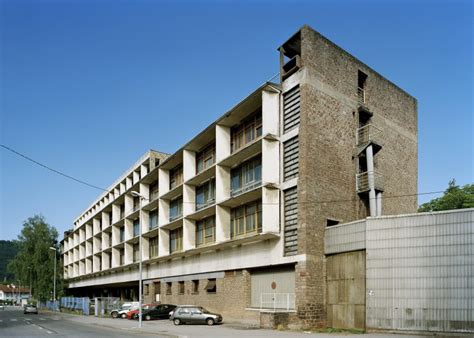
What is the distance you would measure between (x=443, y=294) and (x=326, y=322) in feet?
22.6

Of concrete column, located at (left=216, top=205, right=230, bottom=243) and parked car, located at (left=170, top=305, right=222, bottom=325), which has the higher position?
concrete column, located at (left=216, top=205, right=230, bottom=243)

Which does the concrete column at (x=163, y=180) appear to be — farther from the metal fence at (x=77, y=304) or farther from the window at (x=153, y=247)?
the metal fence at (x=77, y=304)

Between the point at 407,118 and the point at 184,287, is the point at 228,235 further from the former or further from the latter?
the point at 407,118

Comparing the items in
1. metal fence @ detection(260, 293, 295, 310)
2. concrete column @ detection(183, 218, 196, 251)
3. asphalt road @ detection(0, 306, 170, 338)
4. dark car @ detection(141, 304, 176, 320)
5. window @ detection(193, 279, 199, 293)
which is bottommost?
dark car @ detection(141, 304, 176, 320)

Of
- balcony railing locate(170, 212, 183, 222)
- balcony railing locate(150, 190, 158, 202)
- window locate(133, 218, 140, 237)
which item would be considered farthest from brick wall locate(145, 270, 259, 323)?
window locate(133, 218, 140, 237)

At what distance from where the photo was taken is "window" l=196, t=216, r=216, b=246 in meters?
38.0

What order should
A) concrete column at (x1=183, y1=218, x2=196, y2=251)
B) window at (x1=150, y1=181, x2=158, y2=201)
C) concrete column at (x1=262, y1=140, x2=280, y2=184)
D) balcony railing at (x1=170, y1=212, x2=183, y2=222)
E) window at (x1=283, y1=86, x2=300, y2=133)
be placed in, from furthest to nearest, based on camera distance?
1. window at (x1=150, y1=181, x2=158, y2=201)
2. balcony railing at (x1=170, y1=212, x2=183, y2=222)
3. concrete column at (x1=183, y1=218, x2=196, y2=251)
4. concrete column at (x1=262, y1=140, x2=280, y2=184)
5. window at (x1=283, y1=86, x2=300, y2=133)

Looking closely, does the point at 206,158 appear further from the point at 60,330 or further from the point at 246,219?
the point at 60,330

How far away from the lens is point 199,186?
134 ft

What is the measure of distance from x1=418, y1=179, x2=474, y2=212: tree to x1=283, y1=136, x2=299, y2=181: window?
Result: 1097 inches

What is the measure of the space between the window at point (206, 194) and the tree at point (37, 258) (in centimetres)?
4723

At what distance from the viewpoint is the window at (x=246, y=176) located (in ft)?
106

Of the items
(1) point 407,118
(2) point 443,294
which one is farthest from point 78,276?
(2) point 443,294

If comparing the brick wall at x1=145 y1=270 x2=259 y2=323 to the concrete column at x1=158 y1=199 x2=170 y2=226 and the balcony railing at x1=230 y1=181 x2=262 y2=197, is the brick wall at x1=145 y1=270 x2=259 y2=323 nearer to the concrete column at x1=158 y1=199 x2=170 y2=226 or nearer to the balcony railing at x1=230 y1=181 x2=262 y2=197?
the balcony railing at x1=230 y1=181 x2=262 y2=197
